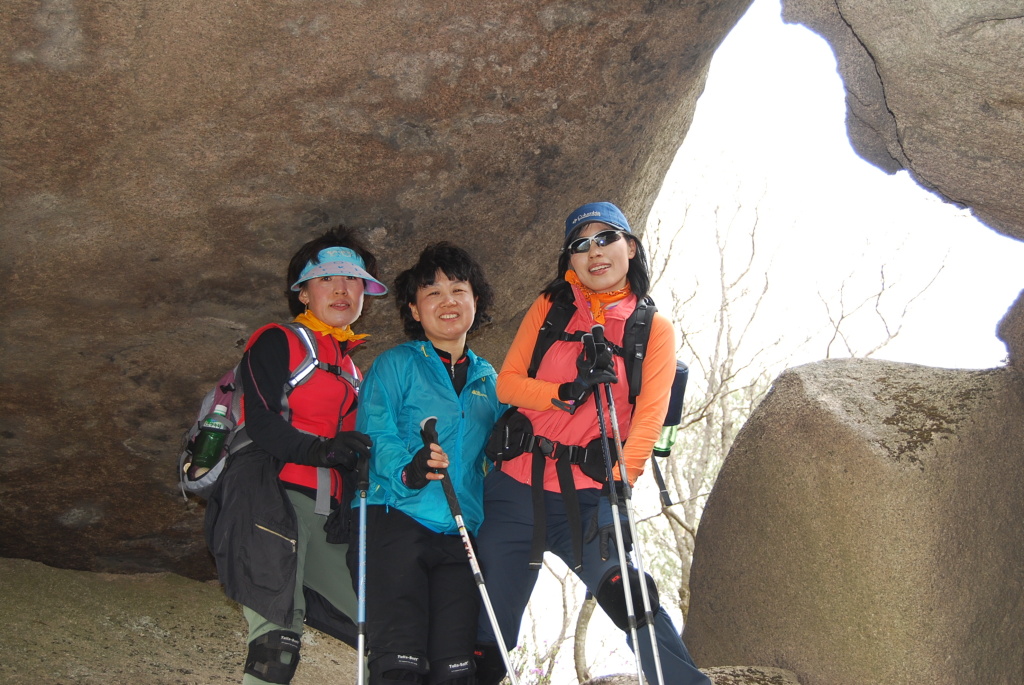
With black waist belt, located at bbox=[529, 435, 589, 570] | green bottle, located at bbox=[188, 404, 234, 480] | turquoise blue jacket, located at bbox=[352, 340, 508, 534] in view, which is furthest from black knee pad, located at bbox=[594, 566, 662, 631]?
green bottle, located at bbox=[188, 404, 234, 480]

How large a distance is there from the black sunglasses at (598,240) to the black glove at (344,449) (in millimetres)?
1418

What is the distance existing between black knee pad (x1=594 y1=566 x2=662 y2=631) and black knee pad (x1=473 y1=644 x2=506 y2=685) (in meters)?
0.53

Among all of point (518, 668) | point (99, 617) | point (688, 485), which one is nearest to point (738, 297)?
point (688, 485)

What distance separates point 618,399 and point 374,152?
215 cm

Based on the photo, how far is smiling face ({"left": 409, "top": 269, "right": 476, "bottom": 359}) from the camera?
4.57 meters

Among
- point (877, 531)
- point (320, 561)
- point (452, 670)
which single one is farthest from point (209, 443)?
point (877, 531)

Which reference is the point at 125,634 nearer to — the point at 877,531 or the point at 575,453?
the point at 575,453

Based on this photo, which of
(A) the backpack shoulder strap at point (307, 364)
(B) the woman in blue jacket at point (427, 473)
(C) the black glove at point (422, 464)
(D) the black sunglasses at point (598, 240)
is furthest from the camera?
(D) the black sunglasses at point (598, 240)

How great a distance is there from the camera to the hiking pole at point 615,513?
3793 millimetres

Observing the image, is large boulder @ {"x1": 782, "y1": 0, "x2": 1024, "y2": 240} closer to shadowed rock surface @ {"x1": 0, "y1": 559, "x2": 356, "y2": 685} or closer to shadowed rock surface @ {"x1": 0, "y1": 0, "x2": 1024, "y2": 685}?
shadowed rock surface @ {"x1": 0, "y1": 0, "x2": 1024, "y2": 685}

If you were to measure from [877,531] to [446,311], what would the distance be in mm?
2583

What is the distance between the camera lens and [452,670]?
3850 millimetres

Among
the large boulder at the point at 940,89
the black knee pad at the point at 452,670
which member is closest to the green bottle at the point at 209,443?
the black knee pad at the point at 452,670

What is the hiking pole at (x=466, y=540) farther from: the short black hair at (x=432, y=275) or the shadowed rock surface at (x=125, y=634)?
the shadowed rock surface at (x=125, y=634)
